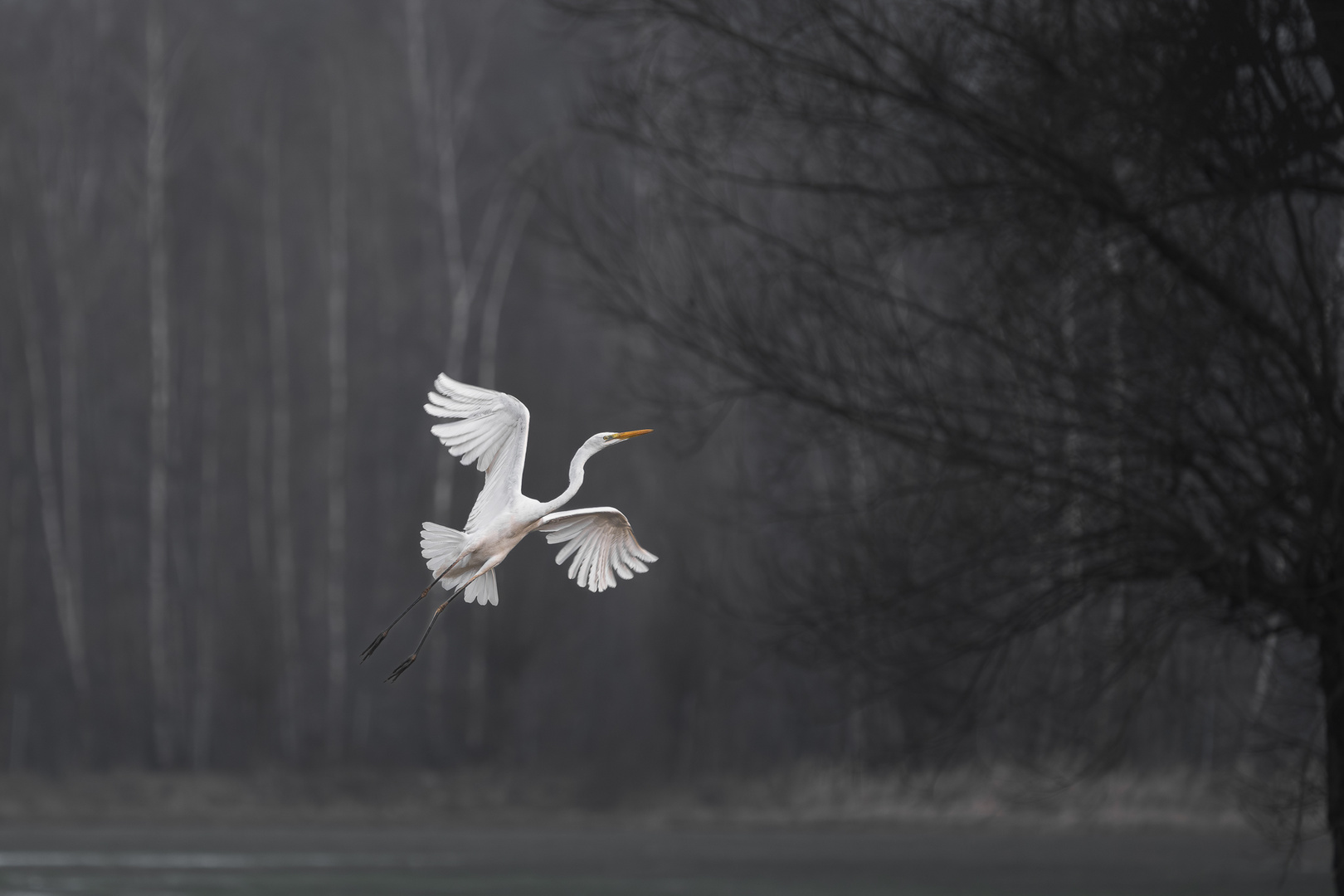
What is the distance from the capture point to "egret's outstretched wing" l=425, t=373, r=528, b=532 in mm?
2695

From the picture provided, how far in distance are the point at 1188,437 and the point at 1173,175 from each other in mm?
1319

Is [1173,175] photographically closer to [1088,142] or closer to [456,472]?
[1088,142]

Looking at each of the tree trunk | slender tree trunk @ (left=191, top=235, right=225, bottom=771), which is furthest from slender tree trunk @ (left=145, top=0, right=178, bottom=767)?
the tree trunk

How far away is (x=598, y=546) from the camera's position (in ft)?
9.52

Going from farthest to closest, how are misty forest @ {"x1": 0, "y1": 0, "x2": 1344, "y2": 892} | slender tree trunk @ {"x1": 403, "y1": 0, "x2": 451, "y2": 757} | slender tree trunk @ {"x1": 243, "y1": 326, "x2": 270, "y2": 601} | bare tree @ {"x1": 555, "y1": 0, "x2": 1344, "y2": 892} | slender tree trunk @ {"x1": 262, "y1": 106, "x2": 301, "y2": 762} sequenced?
slender tree trunk @ {"x1": 243, "y1": 326, "x2": 270, "y2": 601} < slender tree trunk @ {"x1": 262, "y1": 106, "x2": 301, "y2": 762} < slender tree trunk @ {"x1": 403, "y1": 0, "x2": 451, "y2": 757} < misty forest @ {"x1": 0, "y1": 0, "x2": 1344, "y2": 892} < bare tree @ {"x1": 555, "y1": 0, "x2": 1344, "y2": 892}

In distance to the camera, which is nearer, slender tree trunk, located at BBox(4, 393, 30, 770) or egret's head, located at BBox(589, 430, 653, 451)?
egret's head, located at BBox(589, 430, 653, 451)

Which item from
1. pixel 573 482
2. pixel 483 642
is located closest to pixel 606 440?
pixel 573 482

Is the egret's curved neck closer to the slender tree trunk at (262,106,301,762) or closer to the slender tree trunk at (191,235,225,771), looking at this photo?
the slender tree trunk at (262,106,301,762)

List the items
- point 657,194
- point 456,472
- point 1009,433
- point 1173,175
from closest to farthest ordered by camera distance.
A: 1. point 1173,175
2. point 1009,433
3. point 657,194
4. point 456,472

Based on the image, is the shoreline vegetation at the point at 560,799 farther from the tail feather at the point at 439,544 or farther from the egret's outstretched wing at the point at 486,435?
the tail feather at the point at 439,544

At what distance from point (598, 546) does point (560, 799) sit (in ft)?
75.7

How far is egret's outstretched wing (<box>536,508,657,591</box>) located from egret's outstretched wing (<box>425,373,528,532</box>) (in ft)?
0.34

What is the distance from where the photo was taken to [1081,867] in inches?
632

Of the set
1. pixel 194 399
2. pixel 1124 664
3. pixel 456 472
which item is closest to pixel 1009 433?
pixel 1124 664
